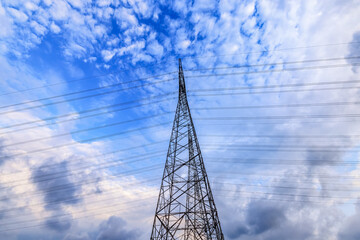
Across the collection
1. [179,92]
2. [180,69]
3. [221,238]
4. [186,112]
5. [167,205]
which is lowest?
[221,238]

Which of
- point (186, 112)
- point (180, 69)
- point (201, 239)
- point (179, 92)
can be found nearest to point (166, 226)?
point (201, 239)

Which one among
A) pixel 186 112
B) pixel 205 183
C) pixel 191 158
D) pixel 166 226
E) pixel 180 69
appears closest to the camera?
pixel 166 226

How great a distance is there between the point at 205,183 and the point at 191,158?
344 cm

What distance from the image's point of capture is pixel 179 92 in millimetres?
27922

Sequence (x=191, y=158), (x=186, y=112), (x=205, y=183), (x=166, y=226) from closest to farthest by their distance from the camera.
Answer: (x=166, y=226) → (x=205, y=183) → (x=191, y=158) → (x=186, y=112)

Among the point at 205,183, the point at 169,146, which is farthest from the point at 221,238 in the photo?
the point at 169,146

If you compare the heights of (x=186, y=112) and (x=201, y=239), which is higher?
(x=186, y=112)

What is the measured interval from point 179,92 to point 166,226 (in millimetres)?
16139

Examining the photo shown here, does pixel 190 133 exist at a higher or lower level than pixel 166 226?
higher

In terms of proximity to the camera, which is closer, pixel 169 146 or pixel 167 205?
pixel 167 205

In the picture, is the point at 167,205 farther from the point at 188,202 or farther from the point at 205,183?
the point at 188,202

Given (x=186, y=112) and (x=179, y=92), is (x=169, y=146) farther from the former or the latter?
(x=179, y=92)

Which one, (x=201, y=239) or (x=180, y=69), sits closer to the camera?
(x=201, y=239)

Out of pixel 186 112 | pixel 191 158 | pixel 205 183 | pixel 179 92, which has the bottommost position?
pixel 205 183
